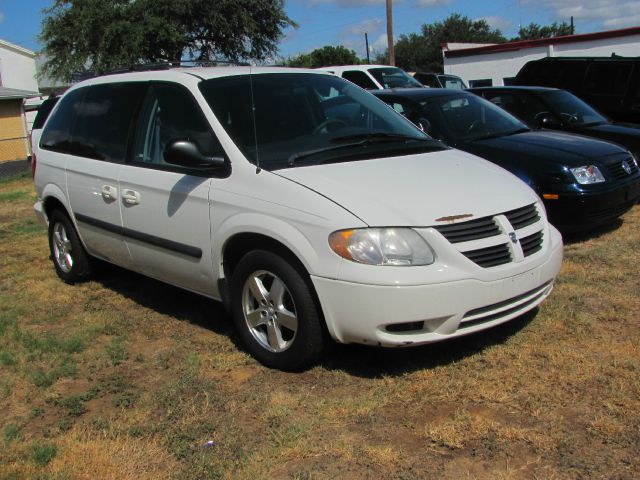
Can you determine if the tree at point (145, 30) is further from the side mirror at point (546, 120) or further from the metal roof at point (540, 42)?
the side mirror at point (546, 120)

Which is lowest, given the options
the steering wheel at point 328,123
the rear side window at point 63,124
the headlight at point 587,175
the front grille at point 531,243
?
the front grille at point 531,243

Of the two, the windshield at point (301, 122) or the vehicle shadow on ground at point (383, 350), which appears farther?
the windshield at point (301, 122)

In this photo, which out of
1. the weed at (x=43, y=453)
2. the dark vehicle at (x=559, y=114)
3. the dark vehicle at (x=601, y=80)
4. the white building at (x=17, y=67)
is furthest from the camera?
the white building at (x=17, y=67)

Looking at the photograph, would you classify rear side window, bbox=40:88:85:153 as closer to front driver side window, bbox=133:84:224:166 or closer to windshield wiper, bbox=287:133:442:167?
front driver side window, bbox=133:84:224:166

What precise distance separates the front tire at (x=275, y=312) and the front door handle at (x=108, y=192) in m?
1.41

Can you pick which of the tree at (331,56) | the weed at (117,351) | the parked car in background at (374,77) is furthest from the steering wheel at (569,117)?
the tree at (331,56)

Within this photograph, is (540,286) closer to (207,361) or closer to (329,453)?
(329,453)

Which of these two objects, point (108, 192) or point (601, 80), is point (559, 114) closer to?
point (601, 80)

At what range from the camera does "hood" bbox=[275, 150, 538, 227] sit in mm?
3525

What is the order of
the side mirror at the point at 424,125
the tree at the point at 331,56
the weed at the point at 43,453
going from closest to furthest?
1. the weed at the point at 43,453
2. the side mirror at the point at 424,125
3. the tree at the point at 331,56

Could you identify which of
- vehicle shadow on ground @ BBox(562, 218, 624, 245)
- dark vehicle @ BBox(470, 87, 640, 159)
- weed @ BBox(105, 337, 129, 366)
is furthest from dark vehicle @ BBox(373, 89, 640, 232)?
weed @ BBox(105, 337, 129, 366)

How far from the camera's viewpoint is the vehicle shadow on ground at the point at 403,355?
3885 mm

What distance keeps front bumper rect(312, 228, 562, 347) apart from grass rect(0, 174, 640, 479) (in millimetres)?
315

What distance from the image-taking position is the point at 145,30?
1061 inches
